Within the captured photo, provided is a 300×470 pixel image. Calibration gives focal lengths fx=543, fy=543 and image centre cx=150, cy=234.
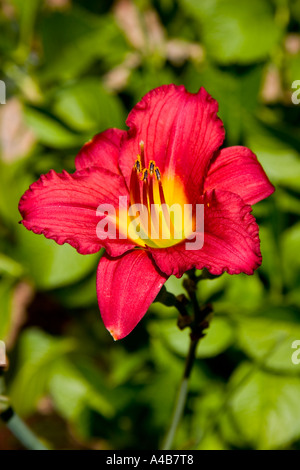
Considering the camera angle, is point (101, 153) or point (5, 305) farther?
point (5, 305)

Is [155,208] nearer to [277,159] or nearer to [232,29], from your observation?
[277,159]

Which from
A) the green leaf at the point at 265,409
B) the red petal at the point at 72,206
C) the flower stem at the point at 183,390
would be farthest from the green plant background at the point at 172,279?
the red petal at the point at 72,206

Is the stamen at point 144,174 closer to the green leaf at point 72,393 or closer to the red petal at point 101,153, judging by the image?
the red petal at point 101,153

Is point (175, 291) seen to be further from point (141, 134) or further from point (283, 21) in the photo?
point (283, 21)

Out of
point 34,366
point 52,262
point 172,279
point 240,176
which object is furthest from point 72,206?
point 34,366

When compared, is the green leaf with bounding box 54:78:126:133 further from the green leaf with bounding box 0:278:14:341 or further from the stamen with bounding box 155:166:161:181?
the stamen with bounding box 155:166:161:181

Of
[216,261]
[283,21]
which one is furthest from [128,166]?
[283,21]
